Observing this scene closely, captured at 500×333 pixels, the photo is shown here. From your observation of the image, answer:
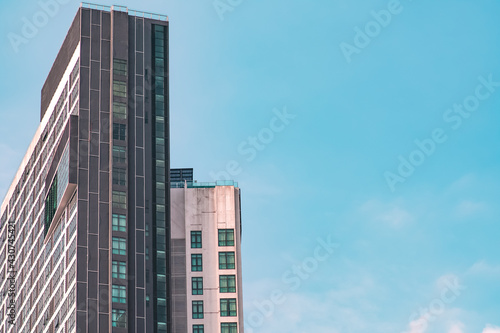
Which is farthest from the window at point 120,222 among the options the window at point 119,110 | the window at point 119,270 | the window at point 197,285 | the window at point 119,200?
the window at point 197,285

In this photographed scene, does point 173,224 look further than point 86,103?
Yes

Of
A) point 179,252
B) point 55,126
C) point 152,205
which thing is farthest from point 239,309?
point 55,126

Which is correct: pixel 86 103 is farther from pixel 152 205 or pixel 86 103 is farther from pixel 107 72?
pixel 152 205

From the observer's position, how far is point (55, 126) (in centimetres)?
19362

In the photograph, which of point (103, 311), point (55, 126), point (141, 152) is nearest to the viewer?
point (103, 311)

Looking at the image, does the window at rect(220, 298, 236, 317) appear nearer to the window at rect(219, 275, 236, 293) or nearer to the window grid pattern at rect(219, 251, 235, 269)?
the window at rect(219, 275, 236, 293)

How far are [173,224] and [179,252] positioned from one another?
4432mm

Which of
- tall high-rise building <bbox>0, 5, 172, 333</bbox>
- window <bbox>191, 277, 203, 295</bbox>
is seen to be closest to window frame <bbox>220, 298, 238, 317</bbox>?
window <bbox>191, 277, 203, 295</bbox>

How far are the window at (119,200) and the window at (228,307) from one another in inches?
1147

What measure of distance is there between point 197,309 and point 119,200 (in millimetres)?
28578

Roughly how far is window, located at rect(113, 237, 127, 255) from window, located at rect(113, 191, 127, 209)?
4651mm

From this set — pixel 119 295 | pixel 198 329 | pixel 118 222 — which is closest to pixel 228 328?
pixel 198 329

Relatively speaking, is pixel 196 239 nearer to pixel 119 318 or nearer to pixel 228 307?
pixel 228 307

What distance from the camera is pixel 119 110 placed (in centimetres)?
18025
